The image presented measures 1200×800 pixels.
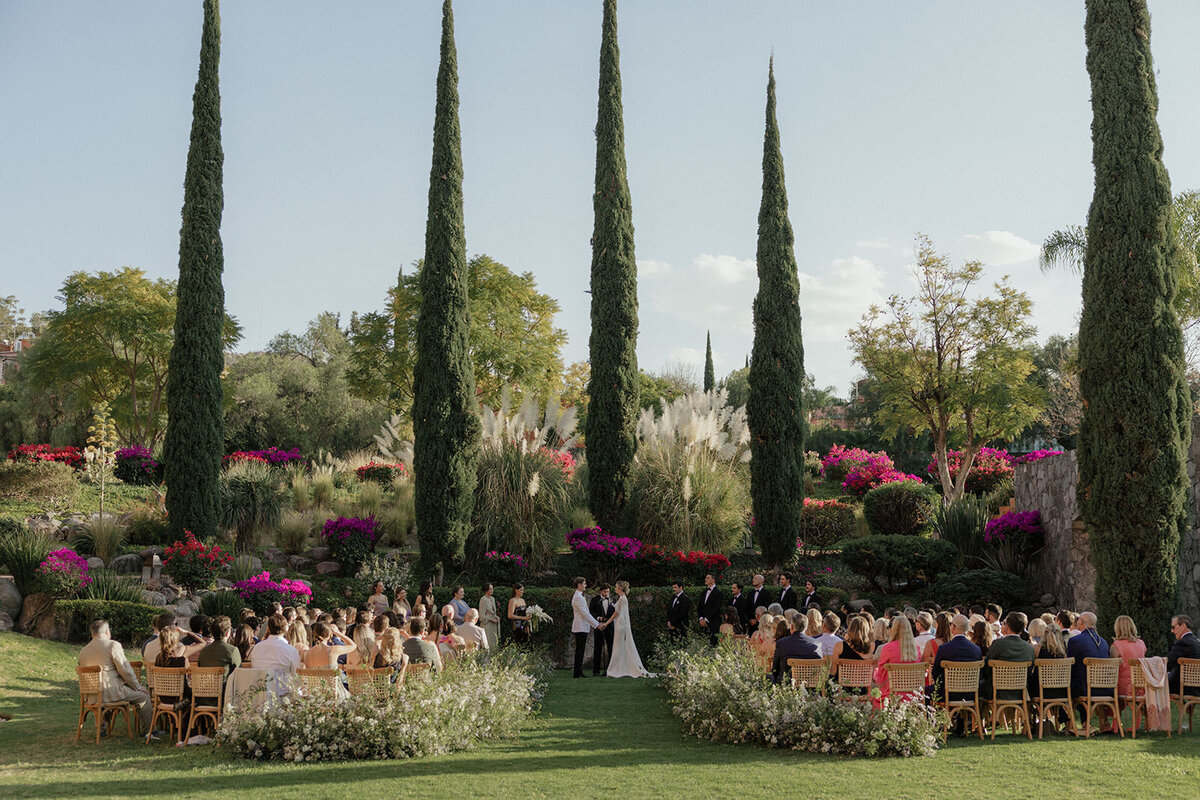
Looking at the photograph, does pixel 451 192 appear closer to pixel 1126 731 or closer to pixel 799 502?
pixel 799 502

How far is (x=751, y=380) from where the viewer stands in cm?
1686

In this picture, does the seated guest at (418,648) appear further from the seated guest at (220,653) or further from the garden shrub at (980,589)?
the garden shrub at (980,589)

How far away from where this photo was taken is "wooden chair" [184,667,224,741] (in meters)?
7.83

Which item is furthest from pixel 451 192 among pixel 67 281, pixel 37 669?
pixel 67 281

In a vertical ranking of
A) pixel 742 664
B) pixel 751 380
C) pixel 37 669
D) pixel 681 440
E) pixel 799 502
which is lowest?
pixel 37 669

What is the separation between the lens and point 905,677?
8016mm

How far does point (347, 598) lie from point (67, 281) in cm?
1722

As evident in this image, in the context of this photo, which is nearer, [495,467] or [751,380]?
[495,467]

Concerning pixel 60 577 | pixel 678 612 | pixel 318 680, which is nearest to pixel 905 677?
pixel 318 680

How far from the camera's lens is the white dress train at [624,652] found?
12703 mm

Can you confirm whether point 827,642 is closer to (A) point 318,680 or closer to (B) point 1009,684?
(B) point 1009,684

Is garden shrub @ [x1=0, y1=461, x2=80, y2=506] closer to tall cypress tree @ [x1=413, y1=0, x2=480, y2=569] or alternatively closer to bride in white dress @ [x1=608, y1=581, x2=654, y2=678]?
tall cypress tree @ [x1=413, y1=0, x2=480, y2=569]

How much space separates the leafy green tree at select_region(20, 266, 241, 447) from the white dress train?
1635 cm

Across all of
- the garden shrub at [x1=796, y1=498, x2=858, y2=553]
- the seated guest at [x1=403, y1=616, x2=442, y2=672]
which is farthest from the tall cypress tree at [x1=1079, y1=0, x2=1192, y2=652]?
the seated guest at [x1=403, y1=616, x2=442, y2=672]
